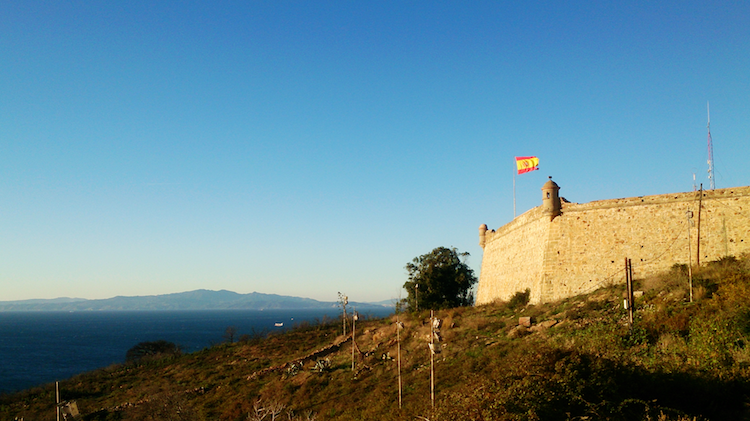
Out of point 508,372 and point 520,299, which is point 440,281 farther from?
point 508,372

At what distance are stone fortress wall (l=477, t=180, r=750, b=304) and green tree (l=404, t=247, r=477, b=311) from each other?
15.0 metres

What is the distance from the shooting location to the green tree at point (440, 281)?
50656 mm

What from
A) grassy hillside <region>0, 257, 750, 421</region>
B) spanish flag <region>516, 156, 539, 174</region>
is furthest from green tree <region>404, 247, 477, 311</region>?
spanish flag <region>516, 156, 539, 174</region>

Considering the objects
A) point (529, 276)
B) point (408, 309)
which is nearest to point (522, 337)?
point (529, 276)

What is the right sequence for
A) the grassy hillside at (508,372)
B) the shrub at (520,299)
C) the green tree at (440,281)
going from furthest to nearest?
the green tree at (440,281) → the shrub at (520,299) → the grassy hillside at (508,372)

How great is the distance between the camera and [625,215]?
29859 millimetres

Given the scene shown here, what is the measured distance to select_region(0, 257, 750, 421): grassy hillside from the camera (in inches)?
512

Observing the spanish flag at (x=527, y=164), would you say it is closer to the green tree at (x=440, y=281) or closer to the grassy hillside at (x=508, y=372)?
the grassy hillside at (x=508, y=372)

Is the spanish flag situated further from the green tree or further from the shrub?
the green tree

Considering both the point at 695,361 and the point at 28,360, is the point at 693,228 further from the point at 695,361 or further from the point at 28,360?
the point at 28,360

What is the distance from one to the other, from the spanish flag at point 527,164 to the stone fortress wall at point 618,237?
10.4ft

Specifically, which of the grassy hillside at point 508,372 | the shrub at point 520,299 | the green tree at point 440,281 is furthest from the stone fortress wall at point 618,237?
the green tree at point 440,281

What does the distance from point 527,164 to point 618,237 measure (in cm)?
902

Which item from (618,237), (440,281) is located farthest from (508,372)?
(440,281)
